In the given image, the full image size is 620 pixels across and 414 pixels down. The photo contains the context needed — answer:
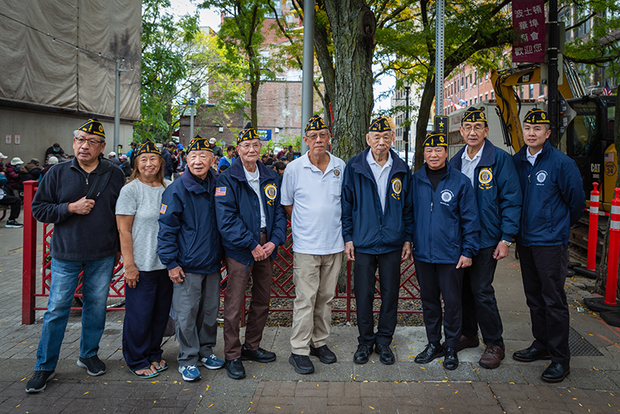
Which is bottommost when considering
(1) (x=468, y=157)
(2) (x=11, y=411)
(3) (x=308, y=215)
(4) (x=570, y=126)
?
(2) (x=11, y=411)

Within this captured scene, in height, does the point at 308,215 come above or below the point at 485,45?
below

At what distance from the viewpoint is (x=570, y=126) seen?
11297mm

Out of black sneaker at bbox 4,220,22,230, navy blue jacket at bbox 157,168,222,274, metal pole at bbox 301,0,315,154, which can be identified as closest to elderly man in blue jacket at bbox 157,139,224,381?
navy blue jacket at bbox 157,168,222,274

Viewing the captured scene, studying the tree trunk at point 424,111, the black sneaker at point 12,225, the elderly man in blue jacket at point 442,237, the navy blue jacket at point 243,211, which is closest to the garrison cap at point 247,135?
Answer: the navy blue jacket at point 243,211

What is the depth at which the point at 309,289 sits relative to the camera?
4406mm

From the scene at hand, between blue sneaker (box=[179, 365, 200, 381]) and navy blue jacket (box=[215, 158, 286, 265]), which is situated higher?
navy blue jacket (box=[215, 158, 286, 265])

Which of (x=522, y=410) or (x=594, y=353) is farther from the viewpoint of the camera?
(x=594, y=353)

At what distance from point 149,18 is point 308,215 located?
31219mm

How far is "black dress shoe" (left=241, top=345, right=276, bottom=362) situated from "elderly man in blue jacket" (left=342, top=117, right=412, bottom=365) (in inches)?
31.3

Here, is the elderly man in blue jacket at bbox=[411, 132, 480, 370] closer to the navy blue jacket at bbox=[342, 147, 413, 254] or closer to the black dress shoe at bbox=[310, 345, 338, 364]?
the navy blue jacket at bbox=[342, 147, 413, 254]

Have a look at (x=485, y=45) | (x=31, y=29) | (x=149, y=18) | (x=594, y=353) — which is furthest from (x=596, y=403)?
(x=149, y=18)

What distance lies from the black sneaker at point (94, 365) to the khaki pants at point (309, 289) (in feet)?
5.61

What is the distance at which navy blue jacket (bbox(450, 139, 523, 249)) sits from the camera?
4.18 m

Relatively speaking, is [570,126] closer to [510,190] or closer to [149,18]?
[510,190]
